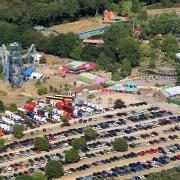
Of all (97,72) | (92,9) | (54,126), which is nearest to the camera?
(54,126)

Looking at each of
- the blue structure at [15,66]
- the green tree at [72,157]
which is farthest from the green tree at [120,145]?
the blue structure at [15,66]

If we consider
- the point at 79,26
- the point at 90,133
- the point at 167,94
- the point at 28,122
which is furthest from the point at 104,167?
the point at 79,26

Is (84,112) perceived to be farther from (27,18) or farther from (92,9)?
(92,9)

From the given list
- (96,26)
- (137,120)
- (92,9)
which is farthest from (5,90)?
(92,9)

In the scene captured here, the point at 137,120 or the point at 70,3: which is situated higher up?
the point at 70,3

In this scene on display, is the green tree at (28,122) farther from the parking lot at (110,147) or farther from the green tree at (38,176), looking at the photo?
the green tree at (38,176)

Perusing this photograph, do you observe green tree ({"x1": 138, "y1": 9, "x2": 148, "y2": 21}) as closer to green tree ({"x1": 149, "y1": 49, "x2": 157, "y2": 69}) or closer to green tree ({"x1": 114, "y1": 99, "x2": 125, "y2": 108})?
green tree ({"x1": 149, "y1": 49, "x2": 157, "y2": 69})
